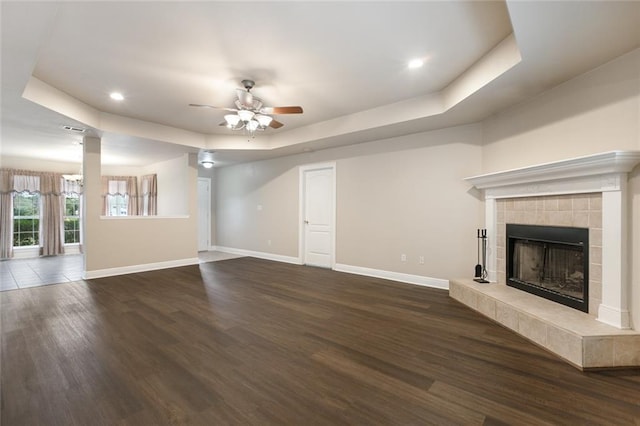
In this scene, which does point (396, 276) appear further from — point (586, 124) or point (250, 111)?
point (250, 111)

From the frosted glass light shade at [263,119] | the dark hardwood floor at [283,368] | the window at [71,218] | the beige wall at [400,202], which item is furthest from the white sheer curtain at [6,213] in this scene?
the frosted glass light shade at [263,119]

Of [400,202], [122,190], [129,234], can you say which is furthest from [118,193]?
[400,202]

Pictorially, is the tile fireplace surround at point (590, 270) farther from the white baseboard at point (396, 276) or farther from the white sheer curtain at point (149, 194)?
the white sheer curtain at point (149, 194)

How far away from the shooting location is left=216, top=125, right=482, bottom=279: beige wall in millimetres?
4340

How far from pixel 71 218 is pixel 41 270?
9.89 feet

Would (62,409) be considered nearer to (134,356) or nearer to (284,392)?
(134,356)

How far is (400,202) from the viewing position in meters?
4.96

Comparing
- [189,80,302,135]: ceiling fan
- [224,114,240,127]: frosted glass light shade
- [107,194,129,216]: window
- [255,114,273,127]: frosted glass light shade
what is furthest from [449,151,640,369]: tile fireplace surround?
[107,194,129,216]: window

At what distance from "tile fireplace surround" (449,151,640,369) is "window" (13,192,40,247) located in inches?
412

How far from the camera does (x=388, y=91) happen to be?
3.85 meters

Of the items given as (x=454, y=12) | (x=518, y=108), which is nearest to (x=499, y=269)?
(x=518, y=108)

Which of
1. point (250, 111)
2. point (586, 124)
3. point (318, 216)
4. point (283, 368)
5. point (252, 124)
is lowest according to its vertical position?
point (283, 368)

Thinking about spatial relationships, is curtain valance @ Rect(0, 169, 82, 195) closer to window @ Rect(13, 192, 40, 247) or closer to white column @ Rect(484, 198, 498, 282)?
window @ Rect(13, 192, 40, 247)

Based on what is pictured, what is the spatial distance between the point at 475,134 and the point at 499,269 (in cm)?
200
